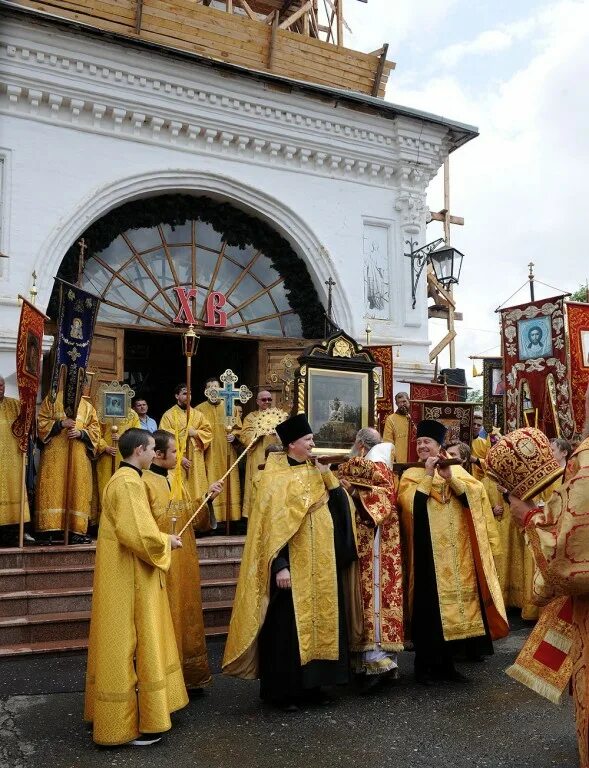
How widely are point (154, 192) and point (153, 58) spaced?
176 cm

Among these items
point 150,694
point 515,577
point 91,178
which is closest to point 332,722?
point 150,694

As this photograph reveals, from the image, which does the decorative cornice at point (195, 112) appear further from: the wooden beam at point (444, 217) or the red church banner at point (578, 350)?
the red church banner at point (578, 350)

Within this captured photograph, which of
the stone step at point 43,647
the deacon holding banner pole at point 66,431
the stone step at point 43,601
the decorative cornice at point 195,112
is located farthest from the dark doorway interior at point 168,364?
the stone step at point 43,647

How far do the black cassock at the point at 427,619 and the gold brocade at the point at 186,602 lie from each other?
5.09 ft

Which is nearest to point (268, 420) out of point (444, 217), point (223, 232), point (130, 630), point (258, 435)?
point (258, 435)

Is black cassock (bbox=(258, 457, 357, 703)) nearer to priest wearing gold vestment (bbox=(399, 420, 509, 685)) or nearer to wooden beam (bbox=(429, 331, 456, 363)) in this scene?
priest wearing gold vestment (bbox=(399, 420, 509, 685))

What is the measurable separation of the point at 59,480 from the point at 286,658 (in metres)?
3.89

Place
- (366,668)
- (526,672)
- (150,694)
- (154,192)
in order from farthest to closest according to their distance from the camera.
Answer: (154,192) → (366,668) → (150,694) → (526,672)

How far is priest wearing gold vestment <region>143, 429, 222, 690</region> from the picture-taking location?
476 centimetres

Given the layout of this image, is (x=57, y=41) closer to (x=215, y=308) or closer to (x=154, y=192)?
(x=154, y=192)

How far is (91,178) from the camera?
31.7ft

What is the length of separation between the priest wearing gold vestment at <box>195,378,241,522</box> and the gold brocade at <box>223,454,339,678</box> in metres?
3.97

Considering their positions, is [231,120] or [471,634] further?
[231,120]

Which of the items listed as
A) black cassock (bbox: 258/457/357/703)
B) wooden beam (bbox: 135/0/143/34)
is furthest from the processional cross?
wooden beam (bbox: 135/0/143/34)
